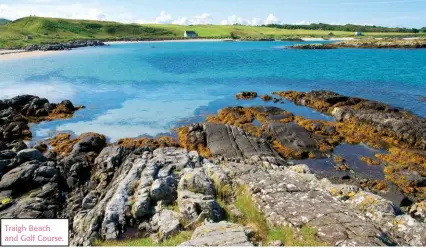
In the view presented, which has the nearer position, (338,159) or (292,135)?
(338,159)

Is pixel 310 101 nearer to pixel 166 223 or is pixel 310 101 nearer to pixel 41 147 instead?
pixel 41 147

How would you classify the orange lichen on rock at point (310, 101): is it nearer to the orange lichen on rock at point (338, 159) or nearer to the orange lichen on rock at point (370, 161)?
the orange lichen on rock at point (370, 161)

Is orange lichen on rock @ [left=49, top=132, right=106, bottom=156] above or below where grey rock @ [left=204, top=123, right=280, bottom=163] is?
below

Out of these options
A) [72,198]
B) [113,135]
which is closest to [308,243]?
[72,198]

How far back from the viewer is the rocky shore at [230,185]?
13.3 meters

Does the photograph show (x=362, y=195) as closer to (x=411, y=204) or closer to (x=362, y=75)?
(x=411, y=204)

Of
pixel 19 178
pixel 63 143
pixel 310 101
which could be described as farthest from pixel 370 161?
pixel 63 143
